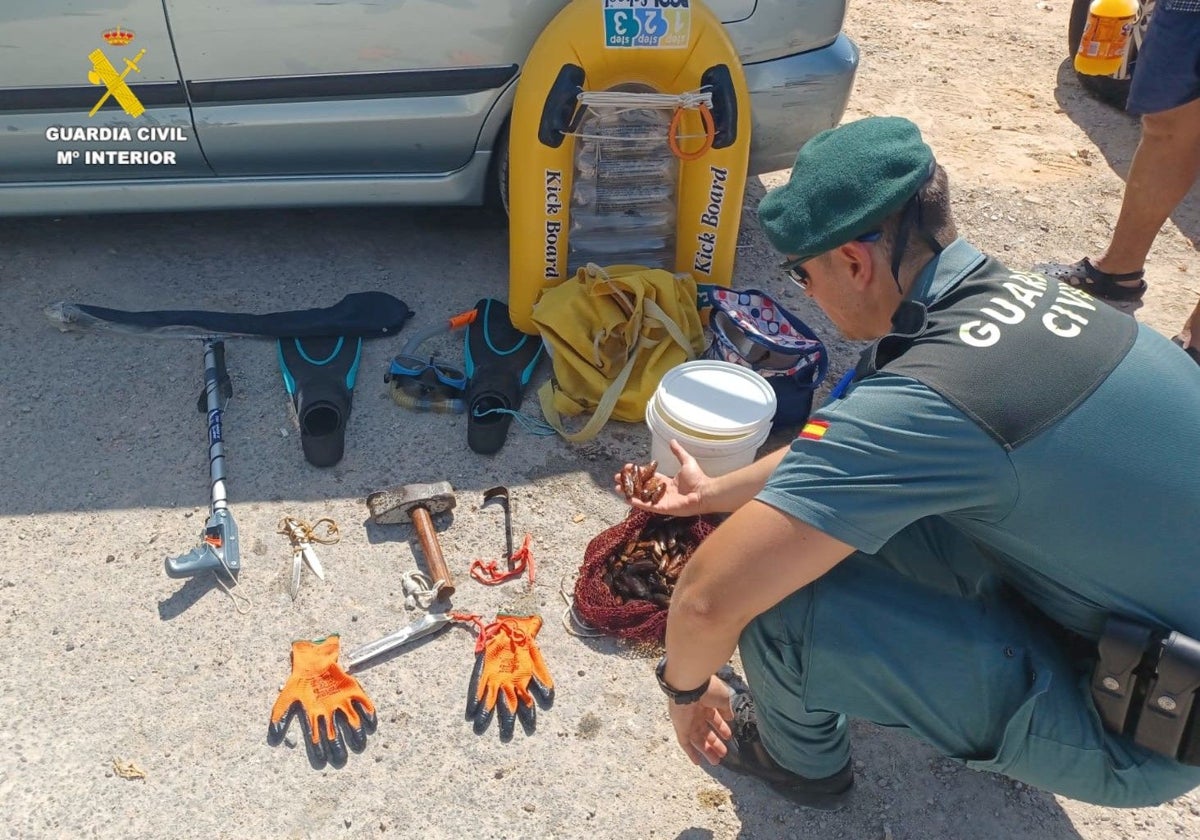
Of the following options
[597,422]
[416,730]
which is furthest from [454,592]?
[597,422]

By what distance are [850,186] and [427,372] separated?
6.64 feet

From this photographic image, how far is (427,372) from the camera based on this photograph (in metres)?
3.53

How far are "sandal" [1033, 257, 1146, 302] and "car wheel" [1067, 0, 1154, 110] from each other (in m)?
1.72

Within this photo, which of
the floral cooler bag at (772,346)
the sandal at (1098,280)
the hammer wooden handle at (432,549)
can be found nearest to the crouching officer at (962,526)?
the hammer wooden handle at (432,549)

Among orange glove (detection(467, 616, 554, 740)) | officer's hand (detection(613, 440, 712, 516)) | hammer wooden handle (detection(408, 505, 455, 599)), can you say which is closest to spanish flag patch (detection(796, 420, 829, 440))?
officer's hand (detection(613, 440, 712, 516))

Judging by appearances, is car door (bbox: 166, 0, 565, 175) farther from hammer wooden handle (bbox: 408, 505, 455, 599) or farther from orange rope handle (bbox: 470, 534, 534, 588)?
orange rope handle (bbox: 470, 534, 534, 588)

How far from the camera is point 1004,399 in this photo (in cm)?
162

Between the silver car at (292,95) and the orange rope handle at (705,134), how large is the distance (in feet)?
1.30

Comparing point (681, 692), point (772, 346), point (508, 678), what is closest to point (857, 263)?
point (681, 692)

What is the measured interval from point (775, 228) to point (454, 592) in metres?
1.47

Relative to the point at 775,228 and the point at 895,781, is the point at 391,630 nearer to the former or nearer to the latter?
the point at 895,781

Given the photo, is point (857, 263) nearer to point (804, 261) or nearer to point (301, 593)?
point (804, 261)

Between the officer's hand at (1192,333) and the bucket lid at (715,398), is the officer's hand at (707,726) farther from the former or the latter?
the officer's hand at (1192,333)

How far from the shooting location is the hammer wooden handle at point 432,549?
276cm
